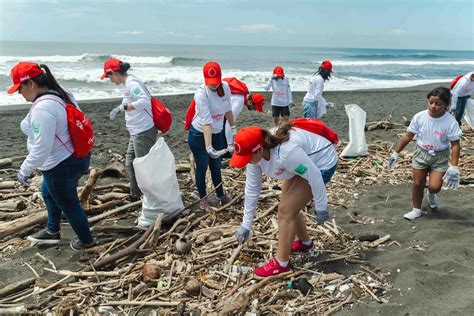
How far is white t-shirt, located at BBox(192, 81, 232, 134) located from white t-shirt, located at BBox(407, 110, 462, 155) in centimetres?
216

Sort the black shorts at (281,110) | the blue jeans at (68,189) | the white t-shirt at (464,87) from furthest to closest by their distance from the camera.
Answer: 1. the black shorts at (281,110)
2. the white t-shirt at (464,87)
3. the blue jeans at (68,189)

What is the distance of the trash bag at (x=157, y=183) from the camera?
13.4 ft

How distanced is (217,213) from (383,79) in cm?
2810

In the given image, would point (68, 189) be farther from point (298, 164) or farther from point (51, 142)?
point (298, 164)

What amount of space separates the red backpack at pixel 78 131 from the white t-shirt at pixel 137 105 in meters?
1.14

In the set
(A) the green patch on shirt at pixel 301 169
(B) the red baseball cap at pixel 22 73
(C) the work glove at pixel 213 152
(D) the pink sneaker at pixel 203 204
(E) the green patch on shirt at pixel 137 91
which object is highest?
(B) the red baseball cap at pixel 22 73

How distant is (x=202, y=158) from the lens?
4.65 meters

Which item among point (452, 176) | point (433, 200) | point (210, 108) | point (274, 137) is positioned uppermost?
point (210, 108)

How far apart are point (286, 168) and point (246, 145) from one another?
0.40m

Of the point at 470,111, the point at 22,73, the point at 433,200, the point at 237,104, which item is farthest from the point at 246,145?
the point at 470,111

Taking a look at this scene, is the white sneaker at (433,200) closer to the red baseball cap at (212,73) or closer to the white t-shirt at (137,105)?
the red baseball cap at (212,73)

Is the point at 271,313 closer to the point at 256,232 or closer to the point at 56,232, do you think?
the point at 256,232

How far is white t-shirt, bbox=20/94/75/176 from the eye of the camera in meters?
3.12

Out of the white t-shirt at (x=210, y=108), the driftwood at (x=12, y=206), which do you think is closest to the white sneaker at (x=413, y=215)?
the white t-shirt at (x=210, y=108)
